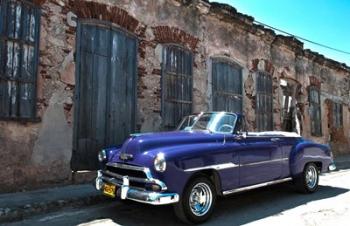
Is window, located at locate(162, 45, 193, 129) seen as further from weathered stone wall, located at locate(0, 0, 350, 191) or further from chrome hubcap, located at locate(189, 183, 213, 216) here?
chrome hubcap, located at locate(189, 183, 213, 216)

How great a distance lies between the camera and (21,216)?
559cm

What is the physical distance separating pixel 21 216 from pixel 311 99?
1465cm

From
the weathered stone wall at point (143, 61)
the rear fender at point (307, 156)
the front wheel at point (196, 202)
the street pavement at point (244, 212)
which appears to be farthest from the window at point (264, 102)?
the front wheel at point (196, 202)

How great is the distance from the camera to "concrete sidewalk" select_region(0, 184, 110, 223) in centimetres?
557

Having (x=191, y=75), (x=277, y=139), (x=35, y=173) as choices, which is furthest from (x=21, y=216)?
(x=191, y=75)

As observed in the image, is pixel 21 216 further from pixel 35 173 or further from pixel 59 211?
pixel 35 173

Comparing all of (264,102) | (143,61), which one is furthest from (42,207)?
(264,102)

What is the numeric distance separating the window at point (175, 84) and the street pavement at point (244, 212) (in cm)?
340

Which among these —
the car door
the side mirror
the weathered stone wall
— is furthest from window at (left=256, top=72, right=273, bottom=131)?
the side mirror

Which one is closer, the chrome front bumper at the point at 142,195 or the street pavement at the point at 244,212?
the chrome front bumper at the point at 142,195

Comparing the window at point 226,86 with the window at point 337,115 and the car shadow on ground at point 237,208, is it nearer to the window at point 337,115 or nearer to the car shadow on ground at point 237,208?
the car shadow on ground at point 237,208

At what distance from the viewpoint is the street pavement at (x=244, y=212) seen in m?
5.48

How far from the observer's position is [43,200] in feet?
20.3

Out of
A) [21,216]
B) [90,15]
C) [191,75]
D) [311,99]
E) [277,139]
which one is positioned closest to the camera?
[21,216]
